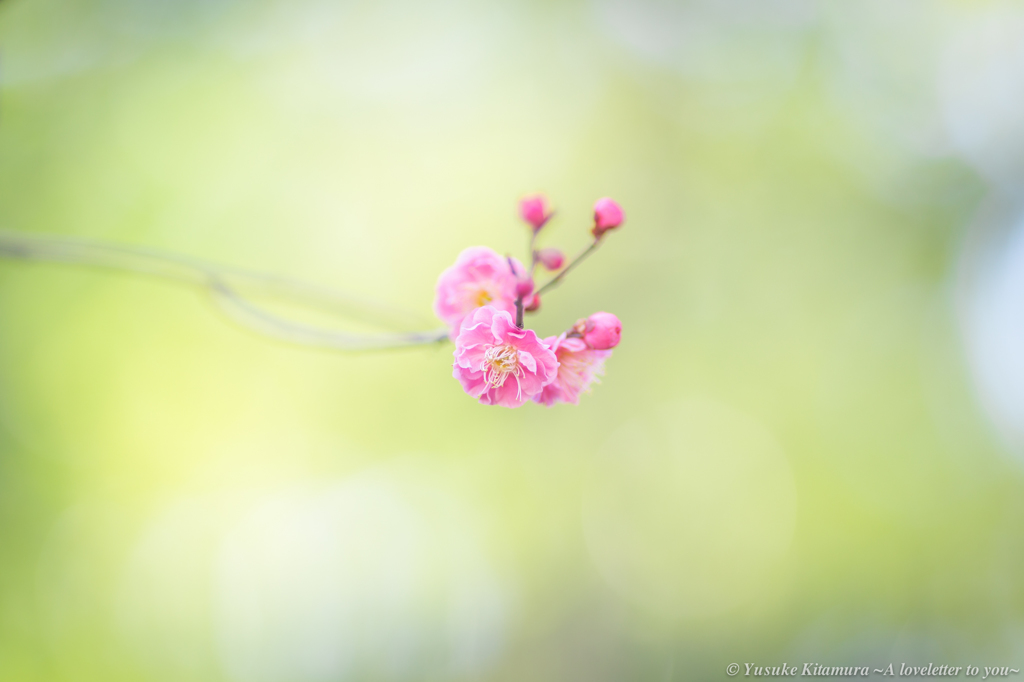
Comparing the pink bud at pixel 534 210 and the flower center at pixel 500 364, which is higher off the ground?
the pink bud at pixel 534 210

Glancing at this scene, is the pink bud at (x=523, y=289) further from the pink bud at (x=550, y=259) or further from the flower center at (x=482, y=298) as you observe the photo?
the flower center at (x=482, y=298)

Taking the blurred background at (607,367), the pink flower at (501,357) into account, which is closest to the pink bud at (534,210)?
the pink flower at (501,357)

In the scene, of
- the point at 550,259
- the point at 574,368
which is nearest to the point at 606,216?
the point at 550,259

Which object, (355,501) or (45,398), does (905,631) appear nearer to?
(355,501)

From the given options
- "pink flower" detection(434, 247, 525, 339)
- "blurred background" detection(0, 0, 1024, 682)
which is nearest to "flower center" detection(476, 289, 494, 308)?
"pink flower" detection(434, 247, 525, 339)

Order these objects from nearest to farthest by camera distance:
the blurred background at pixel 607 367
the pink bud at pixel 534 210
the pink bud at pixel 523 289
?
1. the pink bud at pixel 523 289
2. the pink bud at pixel 534 210
3. the blurred background at pixel 607 367

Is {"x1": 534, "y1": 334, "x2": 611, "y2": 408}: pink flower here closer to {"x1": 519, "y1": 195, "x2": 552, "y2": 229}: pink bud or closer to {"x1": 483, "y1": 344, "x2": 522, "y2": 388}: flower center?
{"x1": 483, "y1": 344, "x2": 522, "y2": 388}: flower center
